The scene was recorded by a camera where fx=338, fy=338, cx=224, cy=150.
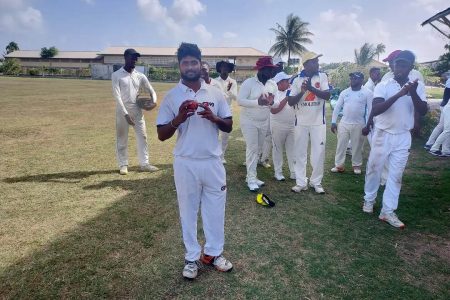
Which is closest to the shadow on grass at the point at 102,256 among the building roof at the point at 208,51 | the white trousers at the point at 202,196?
the white trousers at the point at 202,196

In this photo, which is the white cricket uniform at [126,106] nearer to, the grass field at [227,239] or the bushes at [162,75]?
the grass field at [227,239]

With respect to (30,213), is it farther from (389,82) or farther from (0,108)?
(0,108)

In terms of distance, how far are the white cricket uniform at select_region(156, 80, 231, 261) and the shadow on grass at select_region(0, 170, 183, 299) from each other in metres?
0.75

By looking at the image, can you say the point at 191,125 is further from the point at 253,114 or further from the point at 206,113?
the point at 253,114

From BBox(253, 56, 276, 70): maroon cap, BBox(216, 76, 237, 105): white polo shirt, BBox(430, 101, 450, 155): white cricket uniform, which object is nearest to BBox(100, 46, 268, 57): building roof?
BBox(430, 101, 450, 155): white cricket uniform

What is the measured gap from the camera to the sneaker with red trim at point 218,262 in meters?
3.65

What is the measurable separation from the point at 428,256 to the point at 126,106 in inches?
224

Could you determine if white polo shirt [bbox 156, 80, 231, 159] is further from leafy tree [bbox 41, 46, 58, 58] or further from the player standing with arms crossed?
leafy tree [bbox 41, 46, 58, 58]

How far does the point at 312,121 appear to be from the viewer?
587 cm

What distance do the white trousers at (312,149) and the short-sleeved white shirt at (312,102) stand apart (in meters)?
0.12

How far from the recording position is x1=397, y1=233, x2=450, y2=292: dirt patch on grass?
3573 mm

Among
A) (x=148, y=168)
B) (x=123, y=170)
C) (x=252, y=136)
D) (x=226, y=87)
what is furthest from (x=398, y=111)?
(x=123, y=170)

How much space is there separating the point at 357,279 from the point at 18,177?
20.4 feet

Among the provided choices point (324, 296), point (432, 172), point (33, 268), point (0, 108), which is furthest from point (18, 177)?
point (0, 108)
